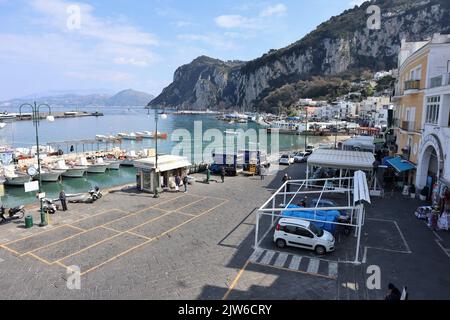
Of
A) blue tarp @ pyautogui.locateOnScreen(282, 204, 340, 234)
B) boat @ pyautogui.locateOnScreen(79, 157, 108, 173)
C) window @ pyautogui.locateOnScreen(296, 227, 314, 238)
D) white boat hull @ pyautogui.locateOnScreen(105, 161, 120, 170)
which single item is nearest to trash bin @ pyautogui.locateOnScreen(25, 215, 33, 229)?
blue tarp @ pyautogui.locateOnScreen(282, 204, 340, 234)

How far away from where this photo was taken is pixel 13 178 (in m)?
34.0

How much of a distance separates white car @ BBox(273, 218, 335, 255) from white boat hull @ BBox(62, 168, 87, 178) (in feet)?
106

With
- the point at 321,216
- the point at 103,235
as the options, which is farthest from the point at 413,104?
the point at 103,235

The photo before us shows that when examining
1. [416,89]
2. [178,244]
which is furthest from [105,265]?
[416,89]

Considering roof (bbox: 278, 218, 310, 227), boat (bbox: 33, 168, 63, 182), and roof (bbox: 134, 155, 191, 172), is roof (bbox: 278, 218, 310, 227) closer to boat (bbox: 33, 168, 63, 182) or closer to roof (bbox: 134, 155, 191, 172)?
roof (bbox: 134, 155, 191, 172)

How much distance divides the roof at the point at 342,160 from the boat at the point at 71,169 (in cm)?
2818

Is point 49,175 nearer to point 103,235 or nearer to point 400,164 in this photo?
point 103,235

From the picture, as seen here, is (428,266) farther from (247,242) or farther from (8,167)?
(8,167)

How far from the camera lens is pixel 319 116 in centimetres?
14900

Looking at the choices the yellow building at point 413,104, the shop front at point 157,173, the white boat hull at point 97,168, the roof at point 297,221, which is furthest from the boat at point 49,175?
the yellow building at point 413,104

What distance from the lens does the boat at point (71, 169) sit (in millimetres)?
38250

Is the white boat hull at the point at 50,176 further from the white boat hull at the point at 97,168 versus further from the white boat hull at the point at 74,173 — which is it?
the white boat hull at the point at 97,168

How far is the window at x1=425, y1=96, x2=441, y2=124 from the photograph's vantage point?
21450 mm

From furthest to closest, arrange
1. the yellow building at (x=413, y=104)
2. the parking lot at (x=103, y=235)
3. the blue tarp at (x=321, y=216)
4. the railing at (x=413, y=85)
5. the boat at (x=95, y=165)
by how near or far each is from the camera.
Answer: the boat at (x=95, y=165) → the railing at (x=413, y=85) → the yellow building at (x=413, y=104) → the blue tarp at (x=321, y=216) → the parking lot at (x=103, y=235)
